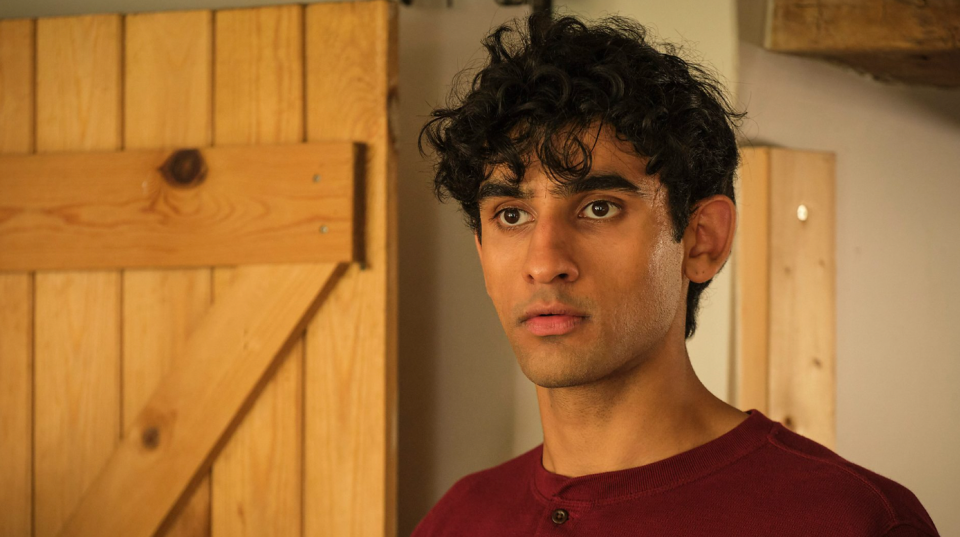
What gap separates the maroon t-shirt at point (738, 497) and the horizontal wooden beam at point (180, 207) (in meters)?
0.69

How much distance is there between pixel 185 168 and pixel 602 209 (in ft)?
3.10

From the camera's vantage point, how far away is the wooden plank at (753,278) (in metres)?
1.85

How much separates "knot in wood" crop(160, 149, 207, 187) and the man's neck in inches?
35.1

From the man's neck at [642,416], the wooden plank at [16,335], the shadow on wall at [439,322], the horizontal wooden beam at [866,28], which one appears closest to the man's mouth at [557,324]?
the man's neck at [642,416]

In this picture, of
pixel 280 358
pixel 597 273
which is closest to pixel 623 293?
pixel 597 273

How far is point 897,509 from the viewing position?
1.03 meters

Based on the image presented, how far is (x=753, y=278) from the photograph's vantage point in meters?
1.87

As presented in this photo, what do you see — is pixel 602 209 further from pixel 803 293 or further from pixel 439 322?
pixel 803 293

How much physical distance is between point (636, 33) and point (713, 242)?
1.10ft

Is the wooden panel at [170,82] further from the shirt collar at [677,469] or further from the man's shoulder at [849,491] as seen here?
the man's shoulder at [849,491]

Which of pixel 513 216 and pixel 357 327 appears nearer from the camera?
pixel 513 216

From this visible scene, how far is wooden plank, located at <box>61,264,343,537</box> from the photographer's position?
5.51ft

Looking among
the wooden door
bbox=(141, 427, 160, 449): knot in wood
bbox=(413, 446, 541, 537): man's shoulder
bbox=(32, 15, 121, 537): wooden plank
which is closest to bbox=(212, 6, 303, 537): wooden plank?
the wooden door

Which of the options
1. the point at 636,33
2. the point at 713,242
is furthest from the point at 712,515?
the point at 636,33
